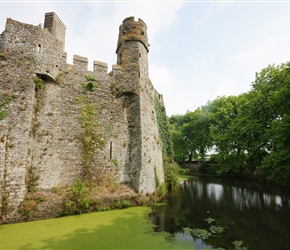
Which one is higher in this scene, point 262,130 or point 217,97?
point 217,97

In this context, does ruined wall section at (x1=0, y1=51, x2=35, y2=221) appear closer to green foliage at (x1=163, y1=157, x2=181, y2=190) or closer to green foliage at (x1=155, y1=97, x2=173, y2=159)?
green foliage at (x1=155, y1=97, x2=173, y2=159)

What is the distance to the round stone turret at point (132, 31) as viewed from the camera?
12227mm

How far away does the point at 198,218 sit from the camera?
8.13 metres

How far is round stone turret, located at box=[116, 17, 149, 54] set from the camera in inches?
481

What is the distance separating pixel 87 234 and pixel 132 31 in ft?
39.2

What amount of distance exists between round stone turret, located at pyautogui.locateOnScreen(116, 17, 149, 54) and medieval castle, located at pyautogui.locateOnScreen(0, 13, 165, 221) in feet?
0.22

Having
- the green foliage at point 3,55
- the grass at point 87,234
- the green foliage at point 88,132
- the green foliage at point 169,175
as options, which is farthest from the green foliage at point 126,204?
the green foliage at point 3,55

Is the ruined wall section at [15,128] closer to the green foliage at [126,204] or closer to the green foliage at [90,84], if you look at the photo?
the green foliage at [90,84]

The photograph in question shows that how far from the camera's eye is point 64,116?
31.6 feet

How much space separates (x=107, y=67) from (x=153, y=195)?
839 centimetres

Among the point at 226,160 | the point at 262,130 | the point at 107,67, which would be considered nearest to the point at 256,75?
the point at 262,130

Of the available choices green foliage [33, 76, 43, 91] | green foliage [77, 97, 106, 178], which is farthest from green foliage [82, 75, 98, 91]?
green foliage [33, 76, 43, 91]

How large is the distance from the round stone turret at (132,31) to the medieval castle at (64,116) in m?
0.07

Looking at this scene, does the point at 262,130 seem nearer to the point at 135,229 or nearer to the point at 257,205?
the point at 257,205
